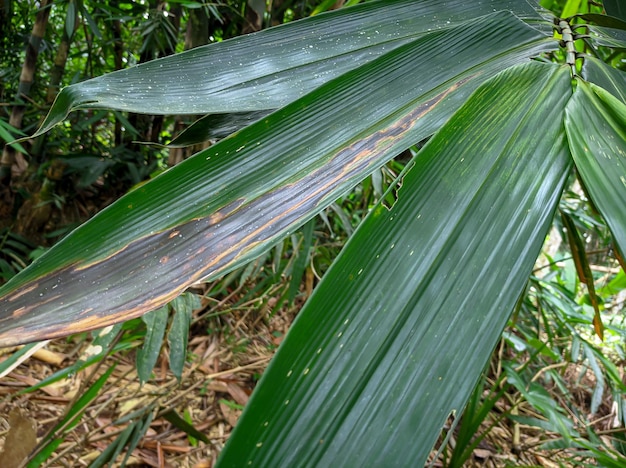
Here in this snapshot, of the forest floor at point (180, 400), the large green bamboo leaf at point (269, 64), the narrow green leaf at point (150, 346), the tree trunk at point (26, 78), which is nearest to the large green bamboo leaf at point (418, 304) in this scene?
the large green bamboo leaf at point (269, 64)

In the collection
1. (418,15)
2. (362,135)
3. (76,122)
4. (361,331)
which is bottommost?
(361,331)

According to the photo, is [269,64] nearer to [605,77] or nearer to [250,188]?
[250,188]

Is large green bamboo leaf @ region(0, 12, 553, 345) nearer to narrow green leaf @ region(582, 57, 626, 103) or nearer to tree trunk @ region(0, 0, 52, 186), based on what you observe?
narrow green leaf @ region(582, 57, 626, 103)

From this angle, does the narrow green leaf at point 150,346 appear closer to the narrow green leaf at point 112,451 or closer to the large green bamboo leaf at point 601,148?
the narrow green leaf at point 112,451

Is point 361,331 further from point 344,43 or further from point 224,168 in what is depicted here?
point 344,43

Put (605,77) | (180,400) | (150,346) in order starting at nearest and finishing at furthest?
(605,77) < (150,346) < (180,400)

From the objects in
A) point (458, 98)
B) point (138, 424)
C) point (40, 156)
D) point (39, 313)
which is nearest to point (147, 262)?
point (39, 313)

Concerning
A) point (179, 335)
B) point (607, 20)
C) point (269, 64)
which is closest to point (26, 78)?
point (179, 335)
